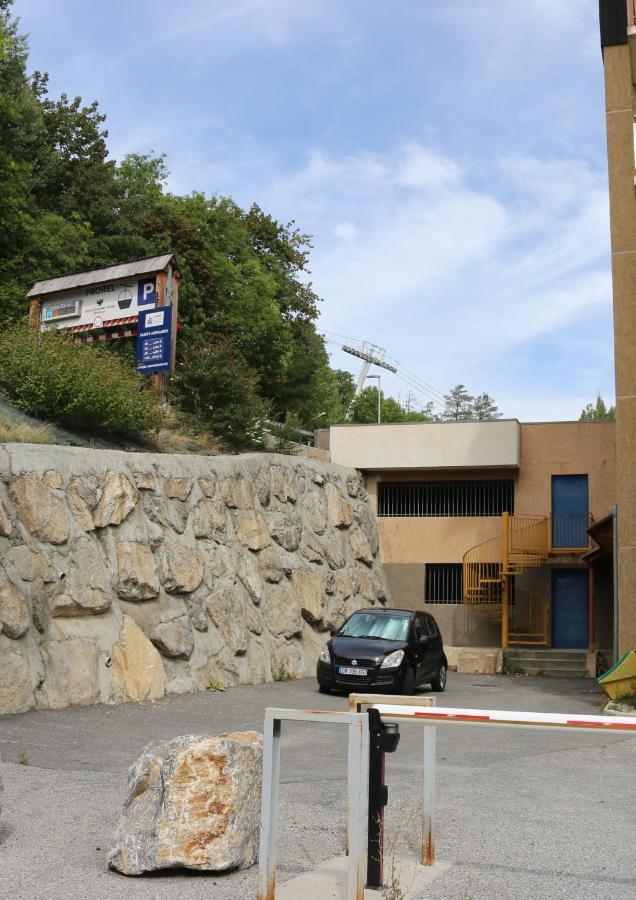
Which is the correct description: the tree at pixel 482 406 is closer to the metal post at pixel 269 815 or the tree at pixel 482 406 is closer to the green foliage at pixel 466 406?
the green foliage at pixel 466 406

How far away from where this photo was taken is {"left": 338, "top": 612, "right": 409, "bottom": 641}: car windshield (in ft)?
58.6

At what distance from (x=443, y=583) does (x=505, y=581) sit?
8.31 feet

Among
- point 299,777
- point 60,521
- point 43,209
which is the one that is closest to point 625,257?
point 60,521

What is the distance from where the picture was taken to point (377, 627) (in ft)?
59.7

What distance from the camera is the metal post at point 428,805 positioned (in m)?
5.90

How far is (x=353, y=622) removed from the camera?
1858 cm

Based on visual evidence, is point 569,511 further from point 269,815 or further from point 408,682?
point 269,815

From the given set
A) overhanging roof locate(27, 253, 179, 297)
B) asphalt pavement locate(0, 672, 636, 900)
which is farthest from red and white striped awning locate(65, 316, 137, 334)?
asphalt pavement locate(0, 672, 636, 900)

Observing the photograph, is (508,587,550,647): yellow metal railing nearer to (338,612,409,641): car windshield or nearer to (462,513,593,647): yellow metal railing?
(462,513,593,647): yellow metal railing

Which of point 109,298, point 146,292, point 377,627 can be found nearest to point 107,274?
point 109,298

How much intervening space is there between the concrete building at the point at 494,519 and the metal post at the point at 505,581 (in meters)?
0.03

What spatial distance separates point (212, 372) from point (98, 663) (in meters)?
10.6

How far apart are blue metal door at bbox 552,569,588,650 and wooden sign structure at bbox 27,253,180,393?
13179 mm

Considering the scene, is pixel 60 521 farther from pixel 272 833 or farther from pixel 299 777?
pixel 272 833
